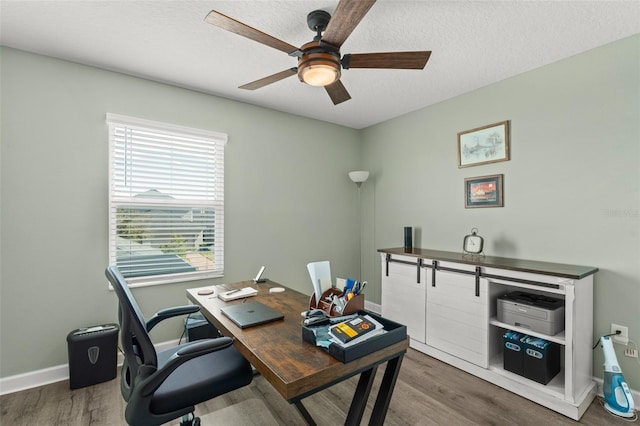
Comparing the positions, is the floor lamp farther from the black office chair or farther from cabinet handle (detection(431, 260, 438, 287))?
the black office chair

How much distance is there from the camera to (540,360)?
A: 2162mm

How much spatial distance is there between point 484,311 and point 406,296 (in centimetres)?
78

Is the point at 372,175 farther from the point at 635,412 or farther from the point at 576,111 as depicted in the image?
the point at 635,412

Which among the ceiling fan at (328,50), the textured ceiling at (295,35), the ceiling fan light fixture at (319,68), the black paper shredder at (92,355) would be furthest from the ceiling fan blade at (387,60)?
the black paper shredder at (92,355)

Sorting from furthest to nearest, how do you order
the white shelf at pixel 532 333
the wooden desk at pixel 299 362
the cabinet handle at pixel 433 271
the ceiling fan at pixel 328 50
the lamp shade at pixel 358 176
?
the lamp shade at pixel 358 176 → the cabinet handle at pixel 433 271 → the white shelf at pixel 532 333 → the ceiling fan at pixel 328 50 → the wooden desk at pixel 299 362

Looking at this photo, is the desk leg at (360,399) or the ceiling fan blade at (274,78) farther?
the ceiling fan blade at (274,78)

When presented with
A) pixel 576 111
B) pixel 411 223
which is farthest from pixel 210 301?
pixel 576 111

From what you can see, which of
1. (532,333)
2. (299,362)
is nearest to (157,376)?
(299,362)

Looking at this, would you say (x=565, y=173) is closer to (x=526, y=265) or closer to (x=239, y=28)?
(x=526, y=265)

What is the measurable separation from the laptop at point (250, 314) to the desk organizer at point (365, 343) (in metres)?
0.30

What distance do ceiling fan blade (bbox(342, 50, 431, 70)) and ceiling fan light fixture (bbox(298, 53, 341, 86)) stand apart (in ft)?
0.35

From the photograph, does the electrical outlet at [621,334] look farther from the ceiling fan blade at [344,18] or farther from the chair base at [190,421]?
the chair base at [190,421]

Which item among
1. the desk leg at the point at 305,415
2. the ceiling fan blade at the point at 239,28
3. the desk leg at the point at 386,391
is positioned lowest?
the desk leg at the point at 305,415

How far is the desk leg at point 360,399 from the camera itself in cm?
137
